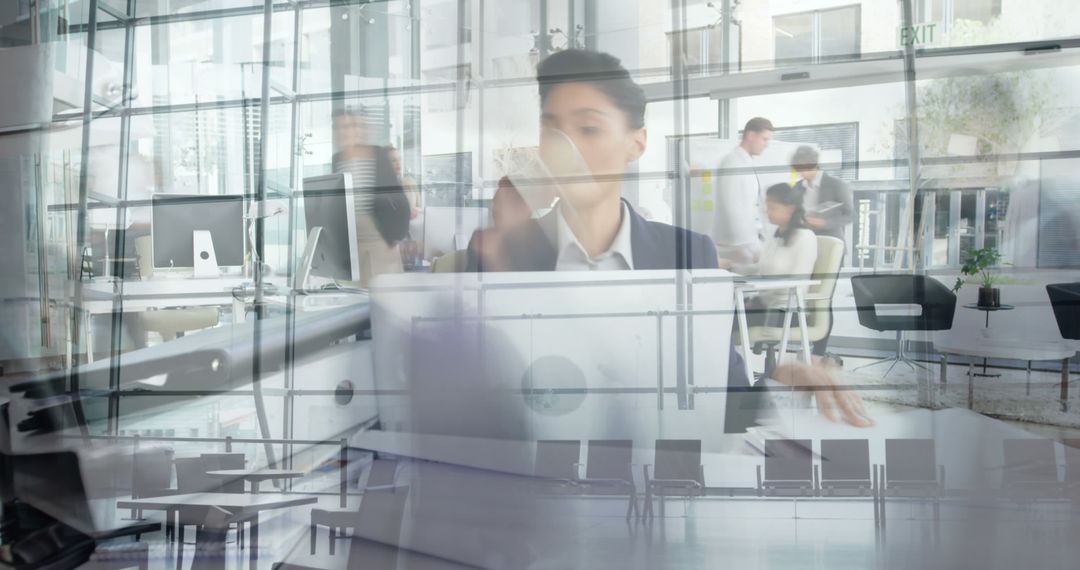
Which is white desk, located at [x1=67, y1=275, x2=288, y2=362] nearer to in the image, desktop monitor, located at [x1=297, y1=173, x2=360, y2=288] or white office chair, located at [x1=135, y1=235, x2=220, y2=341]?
white office chair, located at [x1=135, y1=235, x2=220, y2=341]

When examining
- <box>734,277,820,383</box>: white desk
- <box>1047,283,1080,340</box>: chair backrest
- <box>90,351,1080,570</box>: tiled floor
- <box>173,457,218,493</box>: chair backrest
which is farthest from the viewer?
<box>173,457,218,493</box>: chair backrest

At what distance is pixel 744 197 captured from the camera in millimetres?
2654

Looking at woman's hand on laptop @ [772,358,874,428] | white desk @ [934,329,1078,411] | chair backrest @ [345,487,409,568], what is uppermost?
white desk @ [934,329,1078,411]

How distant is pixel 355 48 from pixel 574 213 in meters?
1.24

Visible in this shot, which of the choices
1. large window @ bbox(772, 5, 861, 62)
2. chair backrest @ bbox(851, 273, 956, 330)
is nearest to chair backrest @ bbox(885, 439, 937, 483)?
chair backrest @ bbox(851, 273, 956, 330)

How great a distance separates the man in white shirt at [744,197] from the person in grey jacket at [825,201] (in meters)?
0.16

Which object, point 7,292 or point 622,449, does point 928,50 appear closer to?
point 622,449

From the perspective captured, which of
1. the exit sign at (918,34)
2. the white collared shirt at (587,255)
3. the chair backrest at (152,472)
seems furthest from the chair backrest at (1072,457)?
the chair backrest at (152,472)

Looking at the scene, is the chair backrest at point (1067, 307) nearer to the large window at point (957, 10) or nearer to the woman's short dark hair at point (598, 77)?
the large window at point (957, 10)

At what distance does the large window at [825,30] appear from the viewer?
2590mm

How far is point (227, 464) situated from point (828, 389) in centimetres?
263

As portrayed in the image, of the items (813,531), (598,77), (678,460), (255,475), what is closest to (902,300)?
(813,531)

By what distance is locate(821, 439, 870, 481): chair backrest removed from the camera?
103 inches

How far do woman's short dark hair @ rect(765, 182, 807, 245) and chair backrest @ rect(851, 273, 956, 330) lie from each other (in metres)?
0.28
